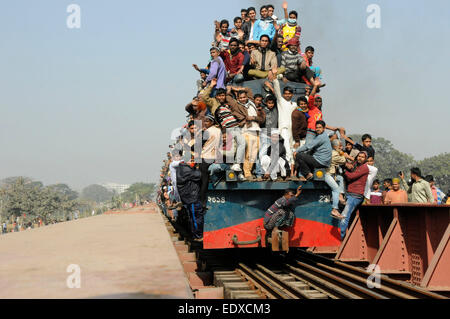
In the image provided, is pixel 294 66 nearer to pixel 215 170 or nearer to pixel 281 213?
pixel 215 170

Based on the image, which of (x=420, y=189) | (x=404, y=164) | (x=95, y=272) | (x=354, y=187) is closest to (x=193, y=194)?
(x=95, y=272)

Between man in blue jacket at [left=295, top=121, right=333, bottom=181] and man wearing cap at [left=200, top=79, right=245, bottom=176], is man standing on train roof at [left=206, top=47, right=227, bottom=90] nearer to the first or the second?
man wearing cap at [left=200, top=79, right=245, bottom=176]

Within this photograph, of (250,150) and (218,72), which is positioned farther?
(218,72)

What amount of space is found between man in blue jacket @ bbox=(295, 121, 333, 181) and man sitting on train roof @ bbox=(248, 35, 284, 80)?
1874 millimetres

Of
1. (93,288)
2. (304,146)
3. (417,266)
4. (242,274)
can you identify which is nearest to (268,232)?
(242,274)

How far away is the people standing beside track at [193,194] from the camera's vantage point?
7828 mm

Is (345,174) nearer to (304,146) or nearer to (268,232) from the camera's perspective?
(304,146)

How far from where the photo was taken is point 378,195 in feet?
31.8

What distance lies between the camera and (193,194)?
784cm

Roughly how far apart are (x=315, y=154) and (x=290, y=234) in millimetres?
1416

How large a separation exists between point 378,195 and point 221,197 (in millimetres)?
3701

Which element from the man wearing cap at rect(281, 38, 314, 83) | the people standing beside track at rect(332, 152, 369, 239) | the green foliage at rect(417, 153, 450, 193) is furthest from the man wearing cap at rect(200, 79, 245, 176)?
the green foliage at rect(417, 153, 450, 193)

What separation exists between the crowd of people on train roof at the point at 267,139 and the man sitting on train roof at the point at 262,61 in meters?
0.02

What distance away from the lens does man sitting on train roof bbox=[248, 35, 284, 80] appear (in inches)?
374
